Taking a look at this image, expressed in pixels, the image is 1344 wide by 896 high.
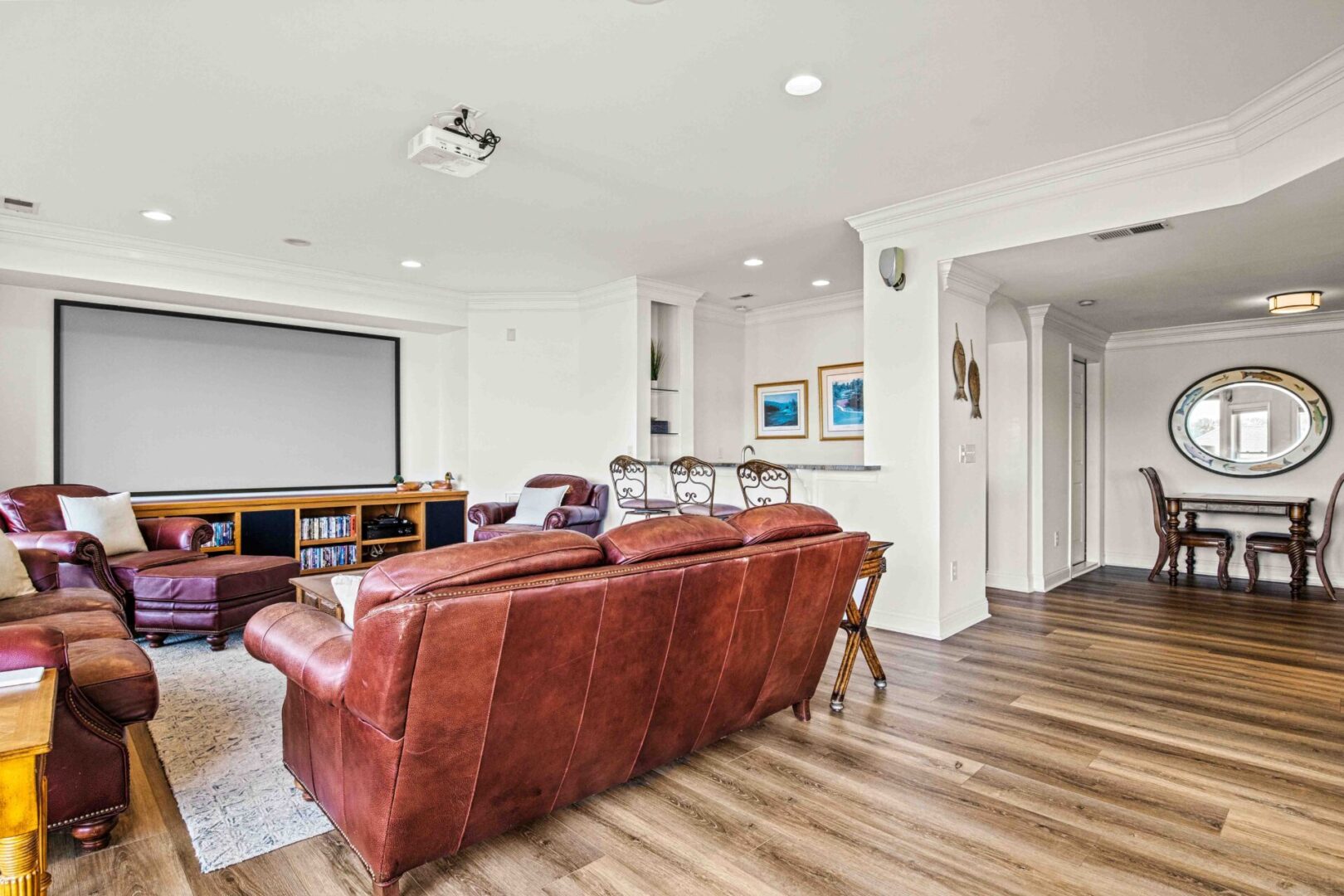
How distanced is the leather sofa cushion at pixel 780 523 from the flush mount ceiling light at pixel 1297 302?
450 cm

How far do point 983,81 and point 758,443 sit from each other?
15.9 feet

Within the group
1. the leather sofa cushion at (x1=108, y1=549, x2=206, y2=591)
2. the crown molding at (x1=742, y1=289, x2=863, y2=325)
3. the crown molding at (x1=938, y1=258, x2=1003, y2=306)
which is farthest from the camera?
the crown molding at (x1=742, y1=289, x2=863, y2=325)

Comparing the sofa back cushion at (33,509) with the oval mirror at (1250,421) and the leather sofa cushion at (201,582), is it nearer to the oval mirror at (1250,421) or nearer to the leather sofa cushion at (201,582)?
the leather sofa cushion at (201,582)

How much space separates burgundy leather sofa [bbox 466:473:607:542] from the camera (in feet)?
19.0

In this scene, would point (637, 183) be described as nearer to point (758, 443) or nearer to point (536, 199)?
point (536, 199)

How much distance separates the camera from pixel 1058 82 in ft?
9.13

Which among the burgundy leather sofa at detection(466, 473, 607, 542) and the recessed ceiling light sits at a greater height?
the recessed ceiling light

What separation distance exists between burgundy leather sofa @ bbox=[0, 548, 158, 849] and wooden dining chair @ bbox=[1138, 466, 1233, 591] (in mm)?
6993

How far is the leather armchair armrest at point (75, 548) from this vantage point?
11.8 feet

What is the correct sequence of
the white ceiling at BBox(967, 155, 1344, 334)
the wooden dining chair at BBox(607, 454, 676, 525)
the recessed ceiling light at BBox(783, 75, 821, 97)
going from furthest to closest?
the wooden dining chair at BBox(607, 454, 676, 525)
the white ceiling at BBox(967, 155, 1344, 334)
the recessed ceiling light at BBox(783, 75, 821, 97)

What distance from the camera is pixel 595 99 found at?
2.93m

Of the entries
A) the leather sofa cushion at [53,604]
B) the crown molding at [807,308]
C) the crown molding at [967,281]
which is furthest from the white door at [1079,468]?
the leather sofa cushion at [53,604]

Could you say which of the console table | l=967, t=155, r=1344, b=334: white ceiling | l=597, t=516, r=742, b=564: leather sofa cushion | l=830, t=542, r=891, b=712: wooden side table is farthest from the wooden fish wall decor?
the console table

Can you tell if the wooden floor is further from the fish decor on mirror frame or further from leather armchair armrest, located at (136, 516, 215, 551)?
leather armchair armrest, located at (136, 516, 215, 551)
